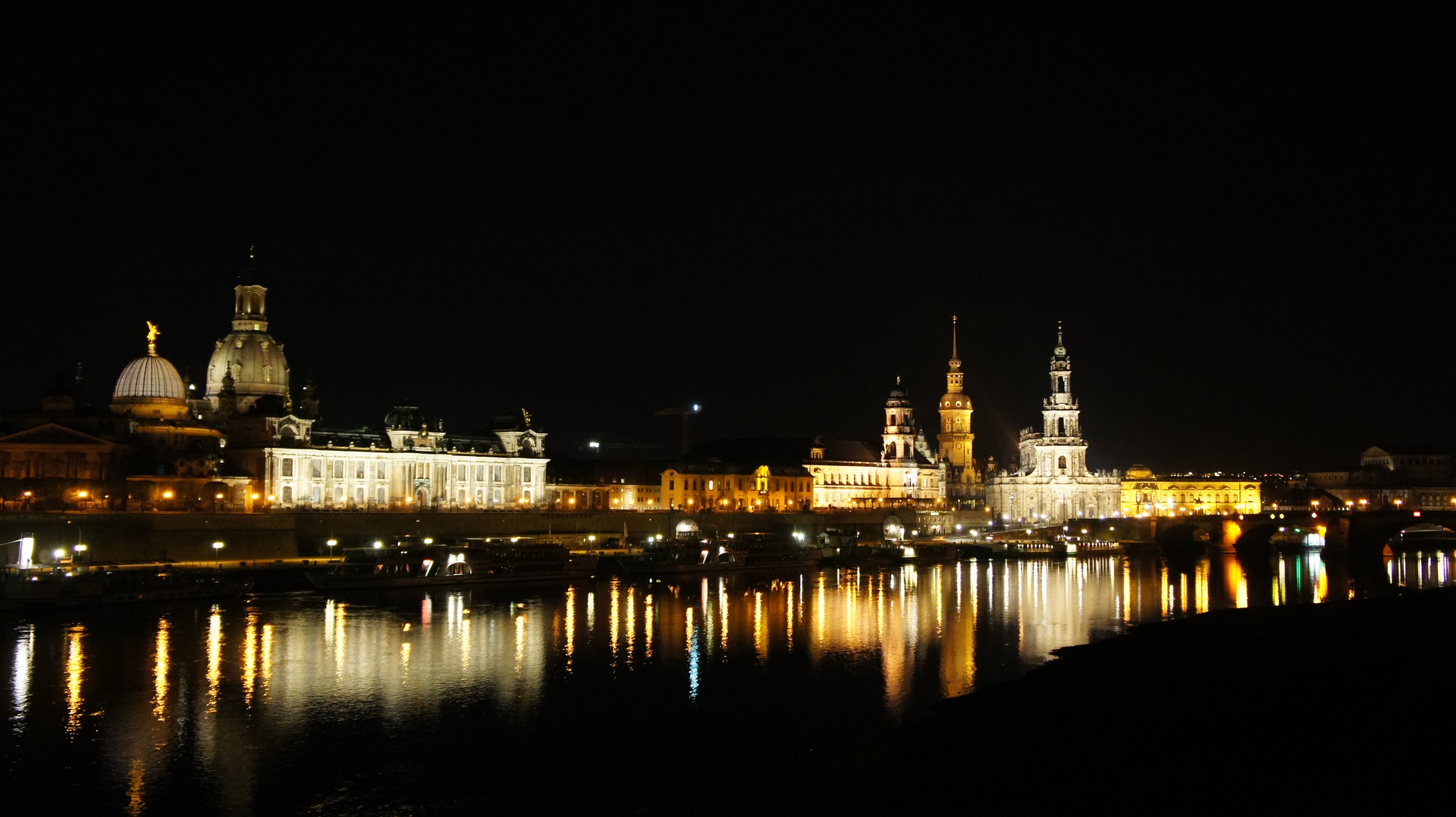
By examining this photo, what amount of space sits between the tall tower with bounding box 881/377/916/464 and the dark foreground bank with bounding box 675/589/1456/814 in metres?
132

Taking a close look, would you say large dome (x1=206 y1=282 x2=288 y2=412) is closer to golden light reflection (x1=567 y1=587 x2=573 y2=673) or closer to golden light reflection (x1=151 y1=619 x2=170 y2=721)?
golden light reflection (x1=567 y1=587 x2=573 y2=673)

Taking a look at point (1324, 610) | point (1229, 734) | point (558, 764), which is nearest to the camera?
point (1229, 734)

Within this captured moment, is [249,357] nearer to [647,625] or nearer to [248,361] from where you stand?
[248,361]

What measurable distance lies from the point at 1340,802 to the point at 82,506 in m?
80.4

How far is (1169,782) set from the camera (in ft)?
76.0

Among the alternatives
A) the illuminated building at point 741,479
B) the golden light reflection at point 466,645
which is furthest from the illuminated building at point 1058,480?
the golden light reflection at point 466,645

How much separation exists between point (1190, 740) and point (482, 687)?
78.5 ft

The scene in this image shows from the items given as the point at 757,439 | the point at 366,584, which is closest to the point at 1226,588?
the point at 366,584

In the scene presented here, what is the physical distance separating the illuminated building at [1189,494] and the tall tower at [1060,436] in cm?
1063

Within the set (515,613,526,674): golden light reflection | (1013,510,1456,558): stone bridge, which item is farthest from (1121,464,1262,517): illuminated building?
(515,613,526,674): golden light reflection

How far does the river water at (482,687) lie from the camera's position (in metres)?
30.4

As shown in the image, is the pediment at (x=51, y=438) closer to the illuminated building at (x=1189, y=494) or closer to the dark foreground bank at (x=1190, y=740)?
the dark foreground bank at (x=1190, y=740)

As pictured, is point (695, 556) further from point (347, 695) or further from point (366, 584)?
point (347, 695)

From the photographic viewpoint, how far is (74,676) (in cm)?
4291
